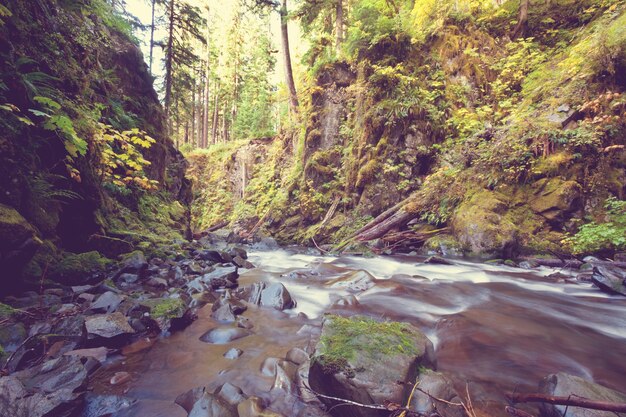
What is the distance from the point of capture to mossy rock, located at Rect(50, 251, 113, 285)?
412 cm

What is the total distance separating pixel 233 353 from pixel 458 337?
7.90 feet

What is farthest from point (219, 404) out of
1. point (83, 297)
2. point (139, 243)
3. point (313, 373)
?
point (139, 243)

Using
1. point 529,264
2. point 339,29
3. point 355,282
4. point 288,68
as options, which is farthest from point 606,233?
point 288,68

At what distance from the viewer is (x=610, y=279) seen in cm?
459

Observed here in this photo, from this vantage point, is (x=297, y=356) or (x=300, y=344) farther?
(x=300, y=344)

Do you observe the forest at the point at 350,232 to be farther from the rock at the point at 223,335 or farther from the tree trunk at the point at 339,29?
the tree trunk at the point at 339,29

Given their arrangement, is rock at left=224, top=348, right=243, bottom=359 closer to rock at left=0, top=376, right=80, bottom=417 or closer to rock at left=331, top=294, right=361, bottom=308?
rock at left=0, top=376, right=80, bottom=417

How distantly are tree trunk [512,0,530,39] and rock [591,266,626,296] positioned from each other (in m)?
9.85

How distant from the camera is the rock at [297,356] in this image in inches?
104

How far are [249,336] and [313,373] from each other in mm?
1462

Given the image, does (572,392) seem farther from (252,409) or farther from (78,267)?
(78,267)

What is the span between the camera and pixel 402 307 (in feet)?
14.1

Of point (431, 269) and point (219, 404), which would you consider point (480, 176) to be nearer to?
point (431, 269)

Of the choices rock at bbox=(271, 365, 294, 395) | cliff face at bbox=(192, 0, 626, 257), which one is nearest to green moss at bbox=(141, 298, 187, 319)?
rock at bbox=(271, 365, 294, 395)
